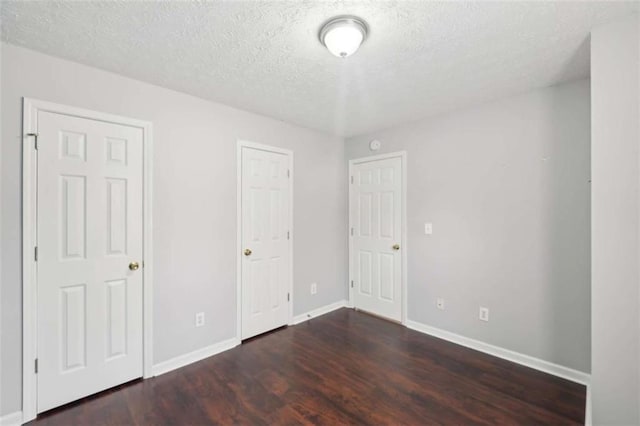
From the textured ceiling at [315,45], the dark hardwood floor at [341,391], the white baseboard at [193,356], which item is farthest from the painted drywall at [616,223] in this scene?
the white baseboard at [193,356]

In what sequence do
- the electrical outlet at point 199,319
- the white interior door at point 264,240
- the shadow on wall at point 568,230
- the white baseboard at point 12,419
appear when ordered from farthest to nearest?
the white interior door at point 264,240, the electrical outlet at point 199,319, the shadow on wall at point 568,230, the white baseboard at point 12,419

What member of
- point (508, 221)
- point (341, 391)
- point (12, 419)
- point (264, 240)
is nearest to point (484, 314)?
point (508, 221)

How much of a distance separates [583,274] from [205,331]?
3233mm

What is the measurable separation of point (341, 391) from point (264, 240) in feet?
5.37

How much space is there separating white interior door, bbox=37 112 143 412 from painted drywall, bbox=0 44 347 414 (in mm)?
123

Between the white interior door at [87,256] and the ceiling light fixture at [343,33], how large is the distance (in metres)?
1.68

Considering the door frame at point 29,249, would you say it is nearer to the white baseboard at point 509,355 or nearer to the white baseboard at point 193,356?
the white baseboard at point 193,356

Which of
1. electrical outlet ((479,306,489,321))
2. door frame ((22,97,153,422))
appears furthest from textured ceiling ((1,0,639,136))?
electrical outlet ((479,306,489,321))

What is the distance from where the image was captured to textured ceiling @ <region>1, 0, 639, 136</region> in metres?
1.49

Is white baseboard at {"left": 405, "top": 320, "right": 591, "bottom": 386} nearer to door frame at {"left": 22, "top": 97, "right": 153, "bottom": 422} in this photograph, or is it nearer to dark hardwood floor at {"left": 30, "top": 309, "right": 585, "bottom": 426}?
dark hardwood floor at {"left": 30, "top": 309, "right": 585, "bottom": 426}

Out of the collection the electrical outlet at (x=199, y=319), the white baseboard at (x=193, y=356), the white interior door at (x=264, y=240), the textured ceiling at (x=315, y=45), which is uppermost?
the textured ceiling at (x=315, y=45)

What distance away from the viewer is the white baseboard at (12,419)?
1.75m

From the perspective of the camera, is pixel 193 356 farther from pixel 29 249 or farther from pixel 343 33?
pixel 343 33

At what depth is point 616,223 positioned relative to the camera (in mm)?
1553
